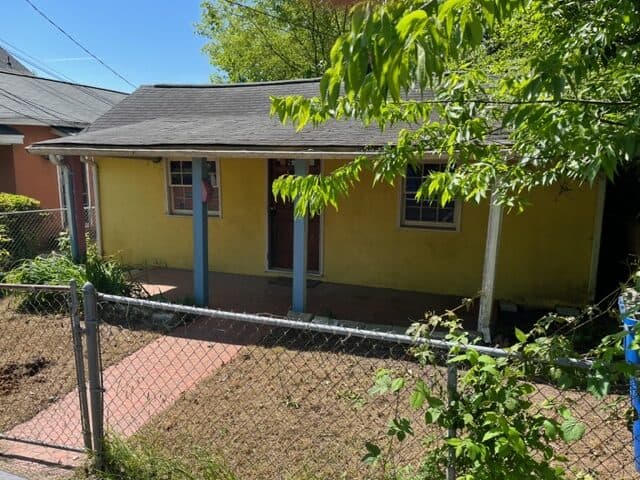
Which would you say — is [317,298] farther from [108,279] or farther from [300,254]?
[108,279]

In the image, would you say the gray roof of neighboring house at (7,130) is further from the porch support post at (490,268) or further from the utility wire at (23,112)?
the porch support post at (490,268)

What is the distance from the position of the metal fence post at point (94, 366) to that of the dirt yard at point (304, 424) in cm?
33

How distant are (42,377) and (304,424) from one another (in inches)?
112

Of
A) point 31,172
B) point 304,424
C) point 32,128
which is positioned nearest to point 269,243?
point 304,424

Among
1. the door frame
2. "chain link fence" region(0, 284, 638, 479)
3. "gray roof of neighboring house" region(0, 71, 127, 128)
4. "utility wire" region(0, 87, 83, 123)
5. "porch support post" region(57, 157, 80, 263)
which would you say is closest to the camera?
"chain link fence" region(0, 284, 638, 479)

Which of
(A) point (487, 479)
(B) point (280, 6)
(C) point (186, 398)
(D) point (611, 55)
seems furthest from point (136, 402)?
(B) point (280, 6)

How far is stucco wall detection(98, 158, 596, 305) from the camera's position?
23.7ft

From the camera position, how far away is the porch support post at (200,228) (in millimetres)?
6844

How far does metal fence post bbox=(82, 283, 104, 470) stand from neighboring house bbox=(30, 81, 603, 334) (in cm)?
339

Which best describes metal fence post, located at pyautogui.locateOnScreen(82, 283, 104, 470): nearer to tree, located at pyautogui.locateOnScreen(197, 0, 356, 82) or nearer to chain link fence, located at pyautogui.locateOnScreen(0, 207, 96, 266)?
chain link fence, located at pyautogui.locateOnScreen(0, 207, 96, 266)

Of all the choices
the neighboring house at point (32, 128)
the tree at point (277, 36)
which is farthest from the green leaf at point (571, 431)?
the tree at point (277, 36)

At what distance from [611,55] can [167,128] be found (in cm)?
724

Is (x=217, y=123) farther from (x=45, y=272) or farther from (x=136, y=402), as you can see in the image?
(x=136, y=402)

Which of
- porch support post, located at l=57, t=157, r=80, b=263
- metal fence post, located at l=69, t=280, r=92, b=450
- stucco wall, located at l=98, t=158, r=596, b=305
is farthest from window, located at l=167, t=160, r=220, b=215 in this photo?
metal fence post, located at l=69, t=280, r=92, b=450
